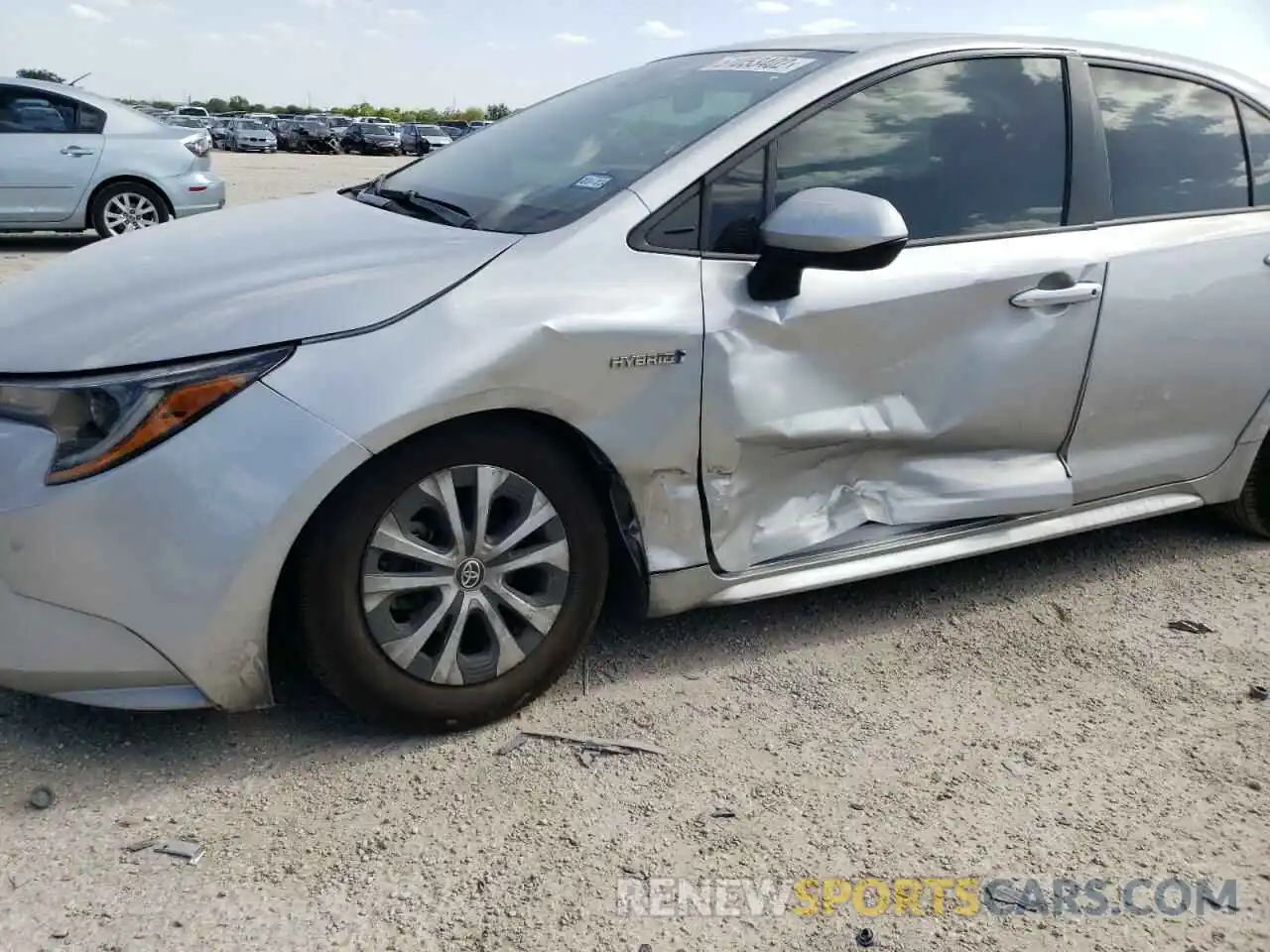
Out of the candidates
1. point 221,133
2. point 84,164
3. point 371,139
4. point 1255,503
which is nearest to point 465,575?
point 1255,503

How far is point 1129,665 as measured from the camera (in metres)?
3.01

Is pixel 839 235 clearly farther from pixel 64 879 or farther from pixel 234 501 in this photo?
pixel 64 879

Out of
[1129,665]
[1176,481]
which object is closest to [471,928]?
[1129,665]

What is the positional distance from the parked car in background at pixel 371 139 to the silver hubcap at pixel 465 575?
142ft

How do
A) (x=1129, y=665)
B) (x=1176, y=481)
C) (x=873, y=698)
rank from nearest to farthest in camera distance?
(x=873, y=698), (x=1129, y=665), (x=1176, y=481)

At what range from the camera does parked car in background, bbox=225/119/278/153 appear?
132ft

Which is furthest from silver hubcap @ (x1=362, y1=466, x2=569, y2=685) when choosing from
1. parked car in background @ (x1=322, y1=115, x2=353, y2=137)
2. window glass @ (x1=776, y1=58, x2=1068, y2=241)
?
parked car in background @ (x1=322, y1=115, x2=353, y2=137)

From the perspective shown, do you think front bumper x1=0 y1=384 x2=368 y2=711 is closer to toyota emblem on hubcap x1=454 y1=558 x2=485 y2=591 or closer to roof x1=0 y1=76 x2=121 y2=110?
toyota emblem on hubcap x1=454 y1=558 x2=485 y2=591

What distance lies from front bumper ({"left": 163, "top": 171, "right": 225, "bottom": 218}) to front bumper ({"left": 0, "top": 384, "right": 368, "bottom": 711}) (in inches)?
315

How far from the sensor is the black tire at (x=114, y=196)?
368 inches

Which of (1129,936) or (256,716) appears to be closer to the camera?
(1129,936)

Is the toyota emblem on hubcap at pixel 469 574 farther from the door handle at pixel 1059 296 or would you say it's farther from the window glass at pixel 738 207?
the door handle at pixel 1059 296

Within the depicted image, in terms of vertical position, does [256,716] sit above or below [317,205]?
below

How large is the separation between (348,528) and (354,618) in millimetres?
203
